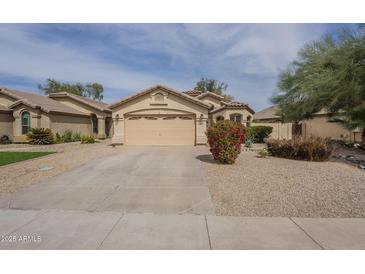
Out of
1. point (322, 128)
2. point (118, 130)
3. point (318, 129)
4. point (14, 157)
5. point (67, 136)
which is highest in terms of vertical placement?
point (322, 128)

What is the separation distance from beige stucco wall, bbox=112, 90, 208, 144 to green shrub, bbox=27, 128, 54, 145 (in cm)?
624

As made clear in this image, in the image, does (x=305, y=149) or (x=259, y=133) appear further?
(x=259, y=133)

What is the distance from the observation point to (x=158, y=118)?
18219 millimetres

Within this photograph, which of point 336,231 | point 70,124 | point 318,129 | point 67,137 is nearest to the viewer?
point 336,231

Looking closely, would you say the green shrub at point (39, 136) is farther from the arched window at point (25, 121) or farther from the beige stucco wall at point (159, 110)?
the beige stucco wall at point (159, 110)

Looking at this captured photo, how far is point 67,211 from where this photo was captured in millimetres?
5070

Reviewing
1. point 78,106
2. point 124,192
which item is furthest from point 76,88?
point 124,192

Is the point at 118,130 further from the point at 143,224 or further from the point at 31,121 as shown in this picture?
the point at 143,224

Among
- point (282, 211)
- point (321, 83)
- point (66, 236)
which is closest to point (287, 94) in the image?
point (321, 83)

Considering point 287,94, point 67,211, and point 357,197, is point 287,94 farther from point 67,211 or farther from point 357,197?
point 67,211

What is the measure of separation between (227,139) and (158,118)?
922cm

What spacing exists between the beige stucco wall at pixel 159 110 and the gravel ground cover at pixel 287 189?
840cm

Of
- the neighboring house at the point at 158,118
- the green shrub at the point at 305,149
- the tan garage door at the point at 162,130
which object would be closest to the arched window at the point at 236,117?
the neighboring house at the point at 158,118

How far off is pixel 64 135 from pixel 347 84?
868 inches
